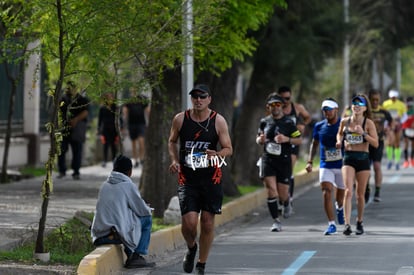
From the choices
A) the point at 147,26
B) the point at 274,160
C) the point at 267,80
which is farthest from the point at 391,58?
the point at 147,26

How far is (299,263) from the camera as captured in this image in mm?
12211

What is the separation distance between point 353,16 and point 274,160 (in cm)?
1471

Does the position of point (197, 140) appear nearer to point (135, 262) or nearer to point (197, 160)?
point (197, 160)

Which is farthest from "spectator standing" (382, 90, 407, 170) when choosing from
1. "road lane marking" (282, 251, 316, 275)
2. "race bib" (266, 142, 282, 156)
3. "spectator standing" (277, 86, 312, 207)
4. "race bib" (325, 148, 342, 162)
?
"road lane marking" (282, 251, 316, 275)

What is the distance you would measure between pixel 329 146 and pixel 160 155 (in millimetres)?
3169

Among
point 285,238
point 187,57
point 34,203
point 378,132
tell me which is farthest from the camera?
point 378,132

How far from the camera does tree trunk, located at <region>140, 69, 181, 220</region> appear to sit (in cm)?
1720

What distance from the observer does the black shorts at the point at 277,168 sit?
637 inches

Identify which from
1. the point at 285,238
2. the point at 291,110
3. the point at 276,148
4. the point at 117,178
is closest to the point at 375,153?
the point at 291,110

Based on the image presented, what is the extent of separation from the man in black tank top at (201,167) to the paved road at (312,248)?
687 mm

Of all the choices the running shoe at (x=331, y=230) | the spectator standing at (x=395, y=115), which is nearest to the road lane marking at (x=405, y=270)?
the running shoe at (x=331, y=230)

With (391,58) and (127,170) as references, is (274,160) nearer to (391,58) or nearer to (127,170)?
(127,170)

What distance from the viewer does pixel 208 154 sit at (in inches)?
439

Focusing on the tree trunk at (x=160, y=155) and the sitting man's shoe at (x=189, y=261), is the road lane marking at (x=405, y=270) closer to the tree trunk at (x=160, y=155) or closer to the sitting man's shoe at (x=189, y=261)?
the sitting man's shoe at (x=189, y=261)
